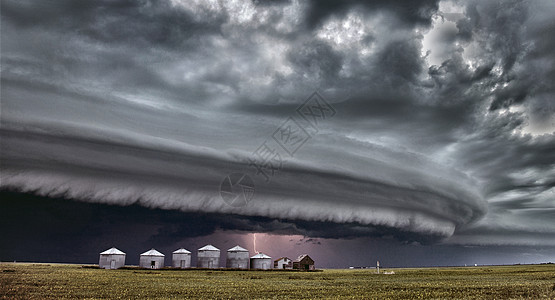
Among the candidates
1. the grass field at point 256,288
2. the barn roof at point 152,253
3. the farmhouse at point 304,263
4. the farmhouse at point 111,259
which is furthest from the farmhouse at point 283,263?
the grass field at point 256,288

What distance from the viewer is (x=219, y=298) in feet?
115

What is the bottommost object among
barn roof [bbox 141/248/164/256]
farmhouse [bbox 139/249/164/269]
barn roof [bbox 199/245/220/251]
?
farmhouse [bbox 139/249/164/269]

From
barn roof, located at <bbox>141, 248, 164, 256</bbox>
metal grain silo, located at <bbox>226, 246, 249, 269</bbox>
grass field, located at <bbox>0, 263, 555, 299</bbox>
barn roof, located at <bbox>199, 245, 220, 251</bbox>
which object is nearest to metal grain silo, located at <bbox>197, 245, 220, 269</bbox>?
barn roof, located at <bbox>199, 245, 220, 251</bbox>

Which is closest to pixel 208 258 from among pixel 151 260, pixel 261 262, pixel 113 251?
pixel 261 262

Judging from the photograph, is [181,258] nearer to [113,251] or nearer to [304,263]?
[113,251]

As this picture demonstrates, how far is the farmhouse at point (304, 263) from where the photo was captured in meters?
159

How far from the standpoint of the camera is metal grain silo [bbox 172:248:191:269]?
135 meters

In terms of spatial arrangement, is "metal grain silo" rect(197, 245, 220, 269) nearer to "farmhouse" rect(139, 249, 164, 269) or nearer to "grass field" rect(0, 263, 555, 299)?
"farmhouse" rect(139, 249, 164, 269)

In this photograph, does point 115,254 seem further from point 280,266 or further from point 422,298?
→ point 422,298

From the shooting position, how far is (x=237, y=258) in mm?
139750

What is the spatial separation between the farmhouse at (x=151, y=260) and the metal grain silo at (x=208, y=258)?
13647 mm

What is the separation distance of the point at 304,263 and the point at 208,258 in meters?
44.0

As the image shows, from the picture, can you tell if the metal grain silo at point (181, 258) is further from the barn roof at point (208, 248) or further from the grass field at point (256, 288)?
the grass field at point (256, 288)

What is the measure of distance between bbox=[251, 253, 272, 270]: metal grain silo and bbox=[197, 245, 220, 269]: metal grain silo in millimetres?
13529
